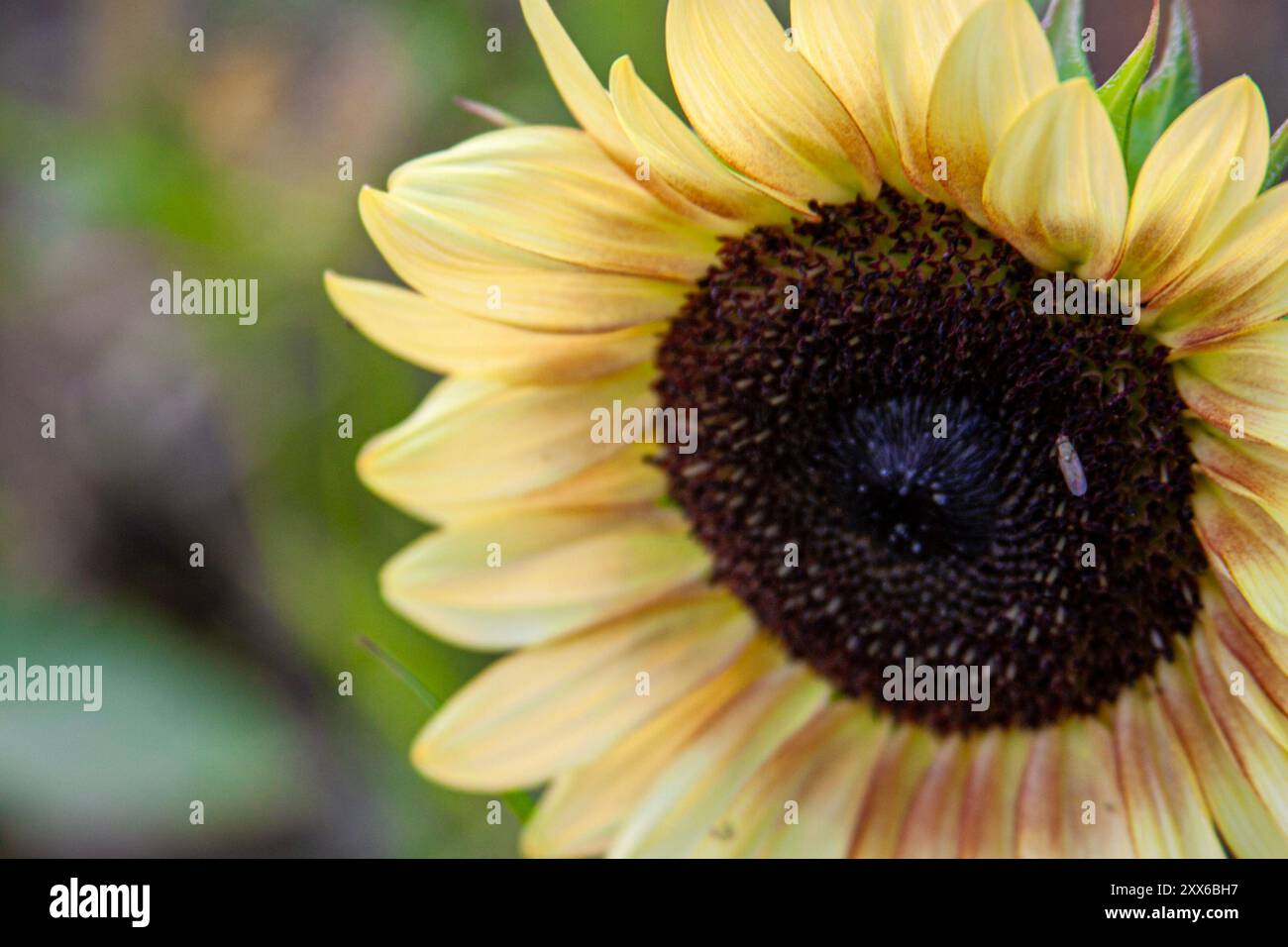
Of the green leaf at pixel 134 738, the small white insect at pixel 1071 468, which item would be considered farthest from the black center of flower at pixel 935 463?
the green leaf at pixel 134 738

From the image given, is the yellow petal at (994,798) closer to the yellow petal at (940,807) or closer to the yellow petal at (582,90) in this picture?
the yellow petal at (940,807)

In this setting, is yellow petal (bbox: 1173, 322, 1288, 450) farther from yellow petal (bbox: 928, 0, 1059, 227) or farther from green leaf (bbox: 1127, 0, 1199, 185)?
yellow petal (bbox: 928, 0, 1059, 227)

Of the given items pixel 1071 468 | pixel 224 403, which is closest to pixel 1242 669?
pixel 1071 468

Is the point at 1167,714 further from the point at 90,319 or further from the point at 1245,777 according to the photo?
the point at 90,319

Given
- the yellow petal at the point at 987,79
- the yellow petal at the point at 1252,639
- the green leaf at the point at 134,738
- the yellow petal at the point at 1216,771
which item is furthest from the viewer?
the green leaf at the point at 134,738

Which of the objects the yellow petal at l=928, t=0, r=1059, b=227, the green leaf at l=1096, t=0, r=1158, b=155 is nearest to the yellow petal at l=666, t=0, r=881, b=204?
the yellow petal at l=928, t=0, r=1059, b=227

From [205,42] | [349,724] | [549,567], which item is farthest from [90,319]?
[549,567]
